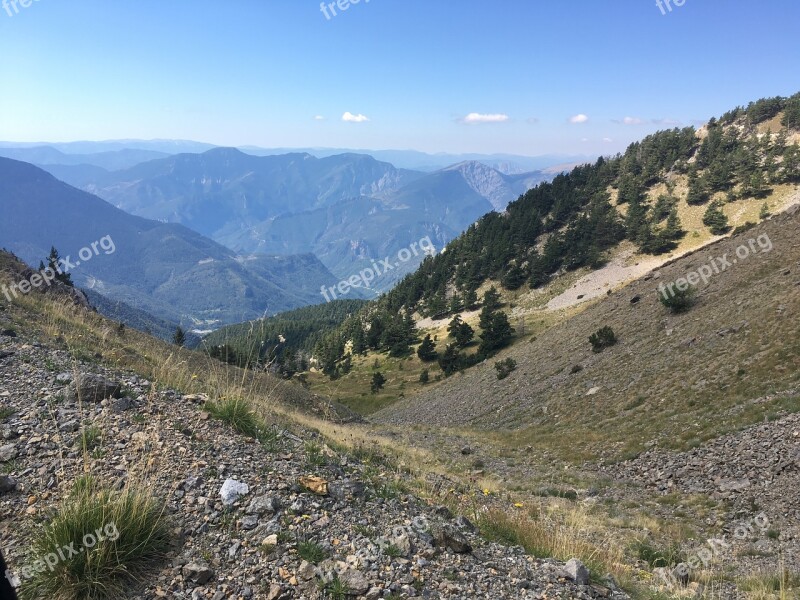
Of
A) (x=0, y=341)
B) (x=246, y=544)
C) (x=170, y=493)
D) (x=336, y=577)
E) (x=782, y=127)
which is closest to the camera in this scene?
(x=336, y=577)

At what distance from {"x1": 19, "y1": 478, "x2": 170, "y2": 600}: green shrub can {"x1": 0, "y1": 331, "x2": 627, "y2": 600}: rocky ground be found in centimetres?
20

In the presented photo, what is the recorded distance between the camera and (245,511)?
203 inches

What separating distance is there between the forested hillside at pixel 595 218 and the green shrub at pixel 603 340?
1024 inches

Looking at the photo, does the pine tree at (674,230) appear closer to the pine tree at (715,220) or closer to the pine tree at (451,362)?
the pine tree at (715,220)

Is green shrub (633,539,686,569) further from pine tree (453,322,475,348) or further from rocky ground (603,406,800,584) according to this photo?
pine tree (453,322,475,348)

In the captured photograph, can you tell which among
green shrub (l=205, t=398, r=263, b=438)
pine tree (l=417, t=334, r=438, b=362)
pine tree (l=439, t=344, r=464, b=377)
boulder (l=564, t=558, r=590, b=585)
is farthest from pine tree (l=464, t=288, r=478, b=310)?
boulder (l=564, t=558, r=590, b=585)

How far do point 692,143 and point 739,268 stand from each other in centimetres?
9718

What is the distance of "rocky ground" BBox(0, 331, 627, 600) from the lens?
4387mm

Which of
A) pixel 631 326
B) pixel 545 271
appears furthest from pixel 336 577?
pixel 545 271

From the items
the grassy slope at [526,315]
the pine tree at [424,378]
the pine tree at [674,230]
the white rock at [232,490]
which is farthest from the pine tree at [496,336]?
the white rock at [232,490]

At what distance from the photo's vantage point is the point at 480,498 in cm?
1127

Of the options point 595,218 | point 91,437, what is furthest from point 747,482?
point 595,218

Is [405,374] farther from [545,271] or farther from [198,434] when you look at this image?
[198,434]

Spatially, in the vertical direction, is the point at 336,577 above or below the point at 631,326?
above
